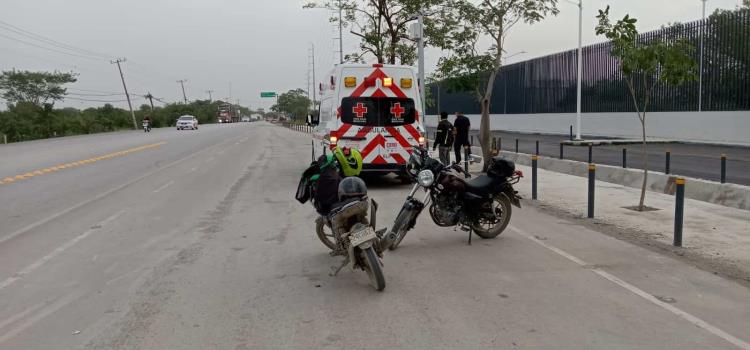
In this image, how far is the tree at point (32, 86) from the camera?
75.8 metres

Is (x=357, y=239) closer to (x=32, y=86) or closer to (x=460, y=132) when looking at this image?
(x=460, y=132)

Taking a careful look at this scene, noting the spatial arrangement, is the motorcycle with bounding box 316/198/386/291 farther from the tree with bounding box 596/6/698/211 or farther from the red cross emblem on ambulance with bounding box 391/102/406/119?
the red cross emblem on ambulance with bounding box 391/102/406/119

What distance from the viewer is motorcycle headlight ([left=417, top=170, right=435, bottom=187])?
6.77 metres

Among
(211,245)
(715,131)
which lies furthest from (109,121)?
(211,245)

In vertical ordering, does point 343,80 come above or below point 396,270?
above

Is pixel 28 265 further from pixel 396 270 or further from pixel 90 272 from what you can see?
pixel 396 270

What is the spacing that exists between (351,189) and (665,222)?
572 centimetres

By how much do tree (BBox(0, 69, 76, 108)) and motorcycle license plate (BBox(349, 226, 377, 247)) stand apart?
79.6 m

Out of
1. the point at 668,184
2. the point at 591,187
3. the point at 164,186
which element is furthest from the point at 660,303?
the point at 164,186

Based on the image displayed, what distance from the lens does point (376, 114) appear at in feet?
43.3

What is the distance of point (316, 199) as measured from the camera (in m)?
6.25

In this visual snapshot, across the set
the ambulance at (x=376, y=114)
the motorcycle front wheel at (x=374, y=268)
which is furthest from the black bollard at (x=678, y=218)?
the ambulance at (x=376, y=114)

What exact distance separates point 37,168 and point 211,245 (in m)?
13.9

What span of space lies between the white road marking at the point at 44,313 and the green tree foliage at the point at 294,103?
118m
